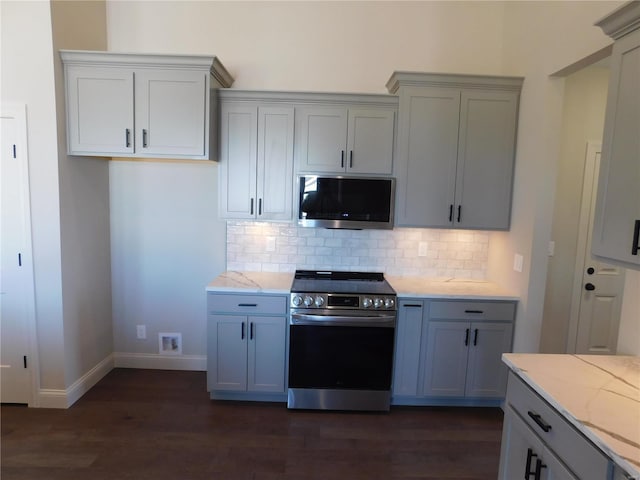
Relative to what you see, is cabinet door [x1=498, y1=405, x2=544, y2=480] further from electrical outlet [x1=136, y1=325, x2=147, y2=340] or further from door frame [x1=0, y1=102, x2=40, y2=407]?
door frame [x1=0, y1=102, x2=40, y2=407]

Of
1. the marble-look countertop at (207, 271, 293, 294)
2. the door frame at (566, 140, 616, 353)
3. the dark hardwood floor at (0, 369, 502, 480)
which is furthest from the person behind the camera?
the door frame at (566, 140, 616, 353)

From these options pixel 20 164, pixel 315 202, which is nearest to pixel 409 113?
pixel 315 202

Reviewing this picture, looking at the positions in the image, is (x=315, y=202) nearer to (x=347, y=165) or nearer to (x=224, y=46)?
(x=347, y=165)

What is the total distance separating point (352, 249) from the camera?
337 centimetres

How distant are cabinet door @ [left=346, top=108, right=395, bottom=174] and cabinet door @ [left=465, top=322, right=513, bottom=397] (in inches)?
59.4

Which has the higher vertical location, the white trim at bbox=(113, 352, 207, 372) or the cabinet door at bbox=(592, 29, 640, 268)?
the cabinet door at bbox=(592, 29, 640, 268)

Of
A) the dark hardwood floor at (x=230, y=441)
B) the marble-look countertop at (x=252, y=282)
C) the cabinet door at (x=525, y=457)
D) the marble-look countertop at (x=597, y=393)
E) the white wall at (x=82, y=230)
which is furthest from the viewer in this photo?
the marble-look countertop at (x=252, y=282)

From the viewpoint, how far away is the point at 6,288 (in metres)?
2.72

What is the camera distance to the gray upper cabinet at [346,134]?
297 cm

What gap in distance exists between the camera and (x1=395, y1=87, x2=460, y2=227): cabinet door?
2.93m

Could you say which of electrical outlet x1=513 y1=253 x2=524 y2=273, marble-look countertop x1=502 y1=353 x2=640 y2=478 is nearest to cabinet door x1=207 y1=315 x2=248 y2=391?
marble-look countertop x1=502 y1=353 x2=640 y2=478

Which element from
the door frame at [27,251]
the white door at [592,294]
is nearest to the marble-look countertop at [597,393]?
the white door at [592,294]

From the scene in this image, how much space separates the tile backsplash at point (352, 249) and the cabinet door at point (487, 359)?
666 mm

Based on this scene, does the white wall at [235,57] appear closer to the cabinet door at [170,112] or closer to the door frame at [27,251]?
the cabinet door at [170,112]
